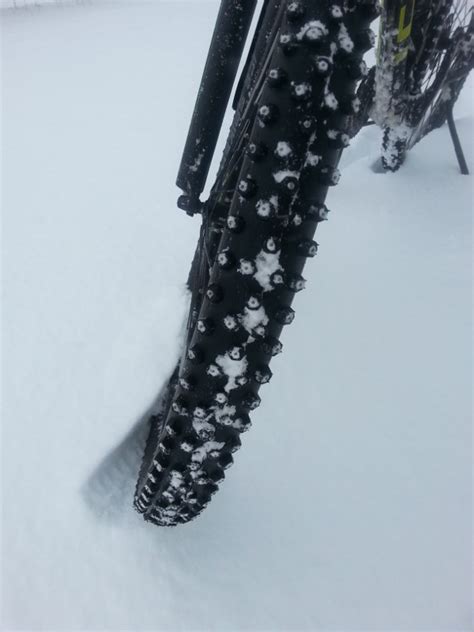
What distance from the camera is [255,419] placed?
1016 mm

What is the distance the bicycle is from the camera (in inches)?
19.0

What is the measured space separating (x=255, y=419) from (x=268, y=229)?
554 mm

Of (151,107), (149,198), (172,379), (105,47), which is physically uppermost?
(105,47)

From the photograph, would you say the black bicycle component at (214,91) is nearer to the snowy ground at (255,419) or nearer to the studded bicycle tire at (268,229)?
the studded bicycle tire at (268,229)

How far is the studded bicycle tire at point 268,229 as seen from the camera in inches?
18.7

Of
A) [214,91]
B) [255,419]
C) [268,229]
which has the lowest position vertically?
[255,419]

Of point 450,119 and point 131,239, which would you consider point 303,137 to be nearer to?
point 131,239

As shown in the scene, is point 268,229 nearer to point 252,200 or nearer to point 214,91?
point 252,200

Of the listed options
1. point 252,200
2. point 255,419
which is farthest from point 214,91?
point 255,419

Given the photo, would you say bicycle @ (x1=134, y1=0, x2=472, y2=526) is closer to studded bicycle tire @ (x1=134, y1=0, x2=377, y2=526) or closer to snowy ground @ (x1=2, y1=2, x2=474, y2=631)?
studded bicycle tire @ (x1=134, y1=0, x2=377, y2=526)

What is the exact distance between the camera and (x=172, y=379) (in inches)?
39.2

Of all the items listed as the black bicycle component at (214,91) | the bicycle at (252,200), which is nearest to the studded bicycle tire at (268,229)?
the bicycle at (252,200)

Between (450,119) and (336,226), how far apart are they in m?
0.67

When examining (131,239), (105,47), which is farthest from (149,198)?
(105,47)
